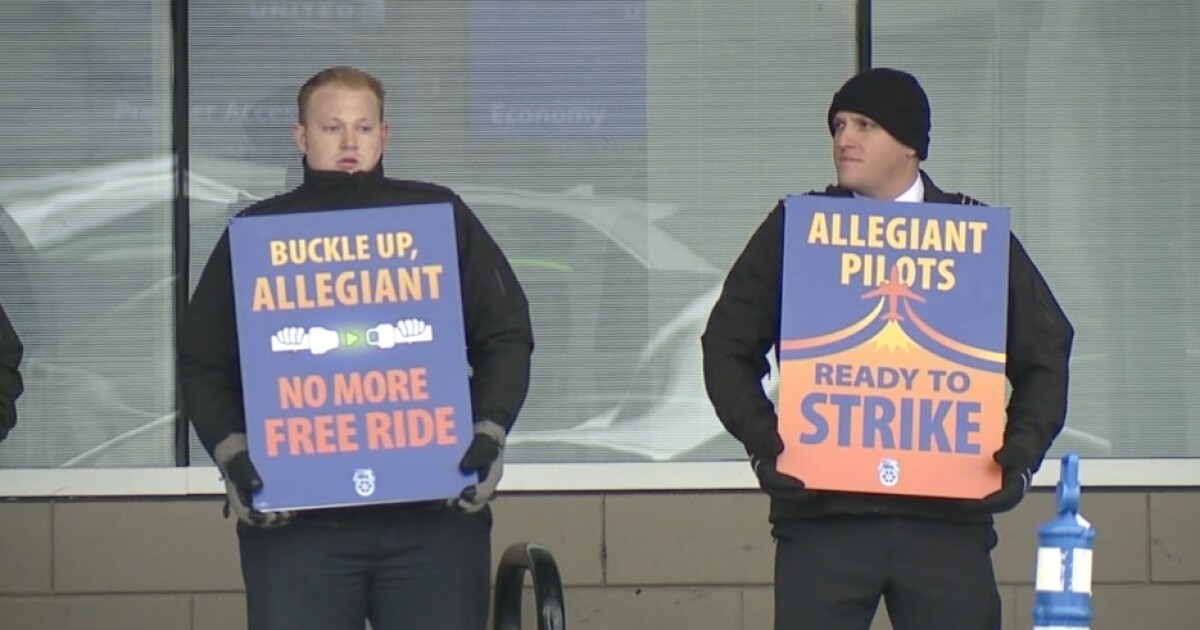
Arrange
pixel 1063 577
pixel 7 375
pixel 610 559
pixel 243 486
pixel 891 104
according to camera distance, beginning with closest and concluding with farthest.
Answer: pixel 1063 577
pixel 243 486
pixel 891 104
pixel 7 375
pixel 610 559

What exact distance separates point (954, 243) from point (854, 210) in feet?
0.79

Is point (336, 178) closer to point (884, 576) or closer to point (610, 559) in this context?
point (884, 576)

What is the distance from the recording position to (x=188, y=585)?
23.9 feet

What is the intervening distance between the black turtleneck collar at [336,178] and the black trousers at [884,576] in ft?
4.17

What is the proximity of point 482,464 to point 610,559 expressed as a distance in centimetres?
266

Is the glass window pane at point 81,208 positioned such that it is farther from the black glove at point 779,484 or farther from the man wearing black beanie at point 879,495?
the black glove at point 779,484

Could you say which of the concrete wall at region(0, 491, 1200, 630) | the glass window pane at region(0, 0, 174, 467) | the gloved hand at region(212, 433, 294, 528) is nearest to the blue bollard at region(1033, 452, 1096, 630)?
the gloved hand at region(212, 433, 294, 528)

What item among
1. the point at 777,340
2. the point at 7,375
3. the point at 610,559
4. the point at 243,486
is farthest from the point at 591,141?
the point at 243,486

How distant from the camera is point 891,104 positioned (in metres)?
4.99

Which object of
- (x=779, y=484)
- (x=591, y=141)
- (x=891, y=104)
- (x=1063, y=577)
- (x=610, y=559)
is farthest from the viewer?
(x=591, y=141)

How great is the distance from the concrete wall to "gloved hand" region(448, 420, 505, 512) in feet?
8.37

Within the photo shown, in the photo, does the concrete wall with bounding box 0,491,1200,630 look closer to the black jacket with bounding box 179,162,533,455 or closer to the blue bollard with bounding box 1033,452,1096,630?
the black jacket with bounding box 179,162,533,455

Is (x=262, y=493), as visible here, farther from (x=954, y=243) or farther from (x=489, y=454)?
(x=954, y=243)

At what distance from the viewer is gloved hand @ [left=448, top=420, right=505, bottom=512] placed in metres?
4.73
